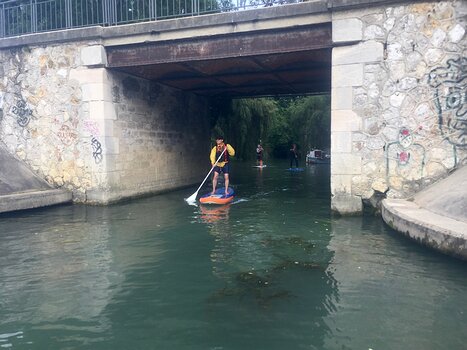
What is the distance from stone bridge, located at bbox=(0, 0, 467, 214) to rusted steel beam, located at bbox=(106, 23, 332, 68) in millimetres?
23

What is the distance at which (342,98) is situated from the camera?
8.42 metres

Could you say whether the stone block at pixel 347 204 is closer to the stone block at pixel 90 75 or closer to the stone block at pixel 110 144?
the stone block at pixel 110 144

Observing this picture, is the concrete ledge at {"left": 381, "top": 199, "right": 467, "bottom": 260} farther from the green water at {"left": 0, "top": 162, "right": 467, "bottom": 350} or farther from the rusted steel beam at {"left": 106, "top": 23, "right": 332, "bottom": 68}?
the rusted steel beam at {"left": 106, "top": 23, "right": 332, "bottom": 68}

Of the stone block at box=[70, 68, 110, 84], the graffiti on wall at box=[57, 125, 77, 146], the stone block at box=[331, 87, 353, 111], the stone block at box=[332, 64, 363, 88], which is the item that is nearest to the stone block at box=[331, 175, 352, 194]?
the stone block at box=[331, 87, 353, 111]

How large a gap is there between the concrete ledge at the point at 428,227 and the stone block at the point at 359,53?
2.87 m

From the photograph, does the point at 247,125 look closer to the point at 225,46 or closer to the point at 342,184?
the point at 225,46

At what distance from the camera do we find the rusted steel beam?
875cm

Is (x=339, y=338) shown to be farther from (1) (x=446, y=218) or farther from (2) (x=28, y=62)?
(2) (x=28, y=62)

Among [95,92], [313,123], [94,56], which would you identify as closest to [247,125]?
[313,123]

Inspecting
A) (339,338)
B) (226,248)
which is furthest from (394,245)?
(339,338)

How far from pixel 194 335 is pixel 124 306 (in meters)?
0.99

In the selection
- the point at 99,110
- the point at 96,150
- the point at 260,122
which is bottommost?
the point at 96,150

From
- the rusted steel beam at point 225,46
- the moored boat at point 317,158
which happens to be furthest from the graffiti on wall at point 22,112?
the moored boat at point 317,158

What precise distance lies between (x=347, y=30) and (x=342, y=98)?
131 centimetres
